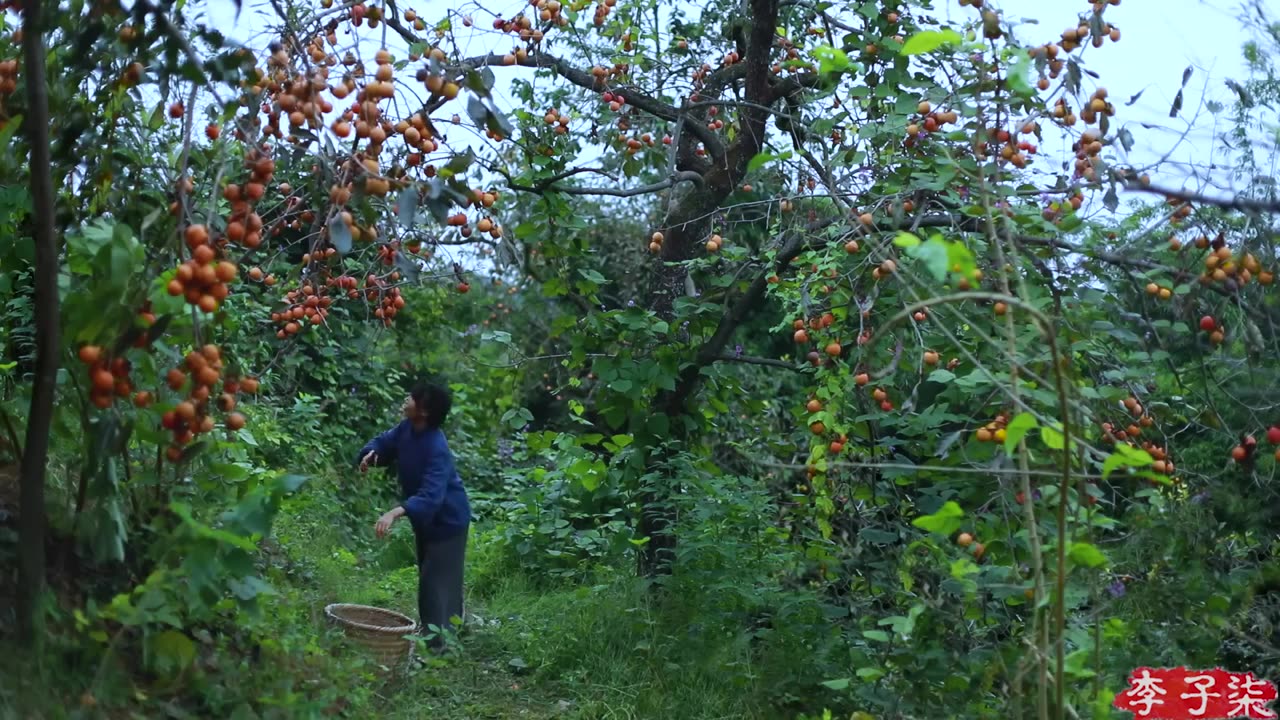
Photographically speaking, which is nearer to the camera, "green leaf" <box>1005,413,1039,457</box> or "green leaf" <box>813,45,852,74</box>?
"green leaf" <box>1005,413,1039,457</box>

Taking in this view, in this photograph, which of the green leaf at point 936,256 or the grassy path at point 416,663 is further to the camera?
the grassy path at point 416,663

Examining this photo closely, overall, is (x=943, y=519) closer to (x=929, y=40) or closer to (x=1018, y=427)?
(x=1018, y=427)

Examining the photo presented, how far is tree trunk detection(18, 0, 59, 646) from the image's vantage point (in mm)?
2627

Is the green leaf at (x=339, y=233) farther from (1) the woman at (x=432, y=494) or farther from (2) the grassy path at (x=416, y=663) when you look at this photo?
(1) the woman at (x=432, y=494)

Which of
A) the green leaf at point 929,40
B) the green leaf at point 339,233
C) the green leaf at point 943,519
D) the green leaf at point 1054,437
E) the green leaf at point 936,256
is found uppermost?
the green leaf at point 929,40

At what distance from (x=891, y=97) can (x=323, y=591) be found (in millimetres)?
3072

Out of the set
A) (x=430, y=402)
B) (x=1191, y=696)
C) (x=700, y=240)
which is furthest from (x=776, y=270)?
(x=1191, y=696)

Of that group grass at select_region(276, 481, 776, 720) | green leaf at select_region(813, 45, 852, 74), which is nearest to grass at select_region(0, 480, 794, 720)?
grass at select_region(276, 481, 776, 720)

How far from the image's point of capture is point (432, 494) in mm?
4766

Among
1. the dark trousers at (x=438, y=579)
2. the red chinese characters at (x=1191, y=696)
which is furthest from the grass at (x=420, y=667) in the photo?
the red chinese characters at (x=1191, y=696)

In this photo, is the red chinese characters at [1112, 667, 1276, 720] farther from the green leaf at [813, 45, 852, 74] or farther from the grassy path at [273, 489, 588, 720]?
the grassy path at [273, 489, 588, 720]

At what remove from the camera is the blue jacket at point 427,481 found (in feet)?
15.6

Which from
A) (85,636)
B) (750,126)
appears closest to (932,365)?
(750,126)

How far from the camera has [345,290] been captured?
3.91 metres
